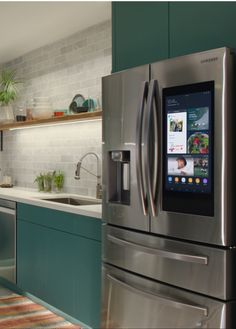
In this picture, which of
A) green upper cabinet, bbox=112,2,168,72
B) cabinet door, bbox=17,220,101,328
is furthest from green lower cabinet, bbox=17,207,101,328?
green upper cabinet, bbox=112,2,168,72

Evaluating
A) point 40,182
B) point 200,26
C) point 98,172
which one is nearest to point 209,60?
point 200,26

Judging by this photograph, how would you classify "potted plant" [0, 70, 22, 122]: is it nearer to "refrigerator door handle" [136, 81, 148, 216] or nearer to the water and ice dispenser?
the water and ice dispenser

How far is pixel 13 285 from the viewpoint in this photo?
14.7 ft

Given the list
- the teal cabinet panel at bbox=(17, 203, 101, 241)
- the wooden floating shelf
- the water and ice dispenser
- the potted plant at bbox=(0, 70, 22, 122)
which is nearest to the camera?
the water and ice dispenser

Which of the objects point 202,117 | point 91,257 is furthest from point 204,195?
point 91,257

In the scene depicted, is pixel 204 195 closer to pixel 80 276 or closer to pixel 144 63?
pixel 144 63

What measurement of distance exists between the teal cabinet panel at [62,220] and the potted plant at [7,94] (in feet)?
5.64

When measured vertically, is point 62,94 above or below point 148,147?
above

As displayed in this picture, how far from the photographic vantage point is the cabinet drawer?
206 centimetres

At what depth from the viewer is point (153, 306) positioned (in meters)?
2.39

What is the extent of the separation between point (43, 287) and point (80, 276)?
63 cm

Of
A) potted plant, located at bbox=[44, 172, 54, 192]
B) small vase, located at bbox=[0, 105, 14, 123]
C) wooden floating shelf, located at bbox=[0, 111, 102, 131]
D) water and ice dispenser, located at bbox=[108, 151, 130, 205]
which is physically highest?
small vase, located at bbox=[0, 105, 14, 123]

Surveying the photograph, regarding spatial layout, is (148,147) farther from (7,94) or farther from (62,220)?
(7,94)

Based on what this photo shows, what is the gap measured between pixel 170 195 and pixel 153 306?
60 cm
